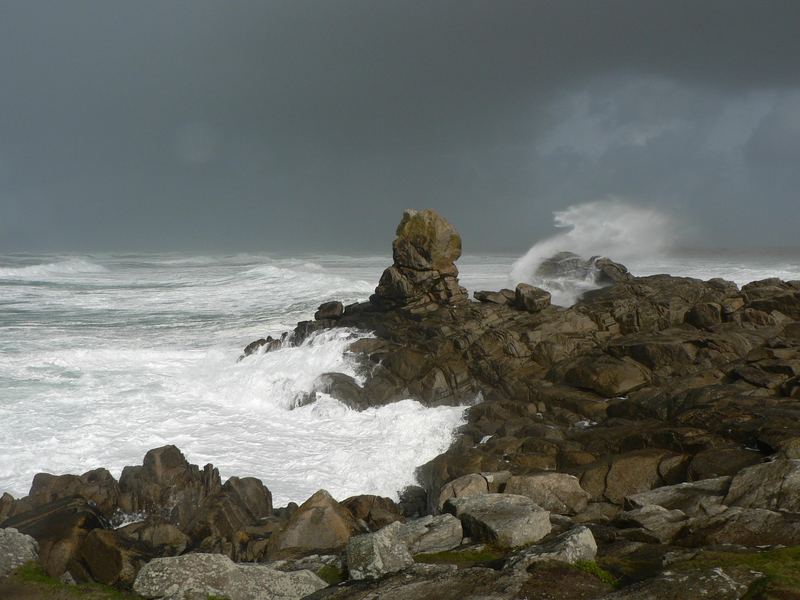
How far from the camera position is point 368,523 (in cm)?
1179

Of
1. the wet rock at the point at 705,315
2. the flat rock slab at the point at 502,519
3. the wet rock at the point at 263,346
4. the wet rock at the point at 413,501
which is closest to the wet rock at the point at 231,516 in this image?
the wet rock at the point at 413,501

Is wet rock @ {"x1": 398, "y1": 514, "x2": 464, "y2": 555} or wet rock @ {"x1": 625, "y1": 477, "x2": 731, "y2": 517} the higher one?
wet rock @ {"x1": 625, "y1": 477, "x2": 731, "y2": 517}

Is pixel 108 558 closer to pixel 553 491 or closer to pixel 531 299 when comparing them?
pixel 553 491

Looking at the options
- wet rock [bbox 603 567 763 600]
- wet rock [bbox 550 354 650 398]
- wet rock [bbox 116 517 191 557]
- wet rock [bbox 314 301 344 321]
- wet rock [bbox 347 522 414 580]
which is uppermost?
wet rock [bbox 314 301 344 321]

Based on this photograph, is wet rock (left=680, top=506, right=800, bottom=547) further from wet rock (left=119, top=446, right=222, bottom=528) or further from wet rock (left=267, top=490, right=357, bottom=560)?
wet rock (left=119, top=446, right=222, bottom=528)

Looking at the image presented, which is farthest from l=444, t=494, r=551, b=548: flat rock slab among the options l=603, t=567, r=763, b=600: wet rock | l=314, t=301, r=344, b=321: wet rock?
l=314, t=301, r=344, b=321: wet rock

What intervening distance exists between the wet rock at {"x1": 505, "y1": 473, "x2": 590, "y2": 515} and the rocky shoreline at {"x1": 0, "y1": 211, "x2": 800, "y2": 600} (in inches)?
1.6

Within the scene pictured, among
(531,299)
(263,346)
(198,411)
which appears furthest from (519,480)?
(263,346)

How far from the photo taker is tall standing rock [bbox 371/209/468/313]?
25.4 m

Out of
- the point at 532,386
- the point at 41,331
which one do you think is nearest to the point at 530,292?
the point at 532,386

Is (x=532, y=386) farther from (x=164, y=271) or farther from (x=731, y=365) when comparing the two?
(x=164, y=271)

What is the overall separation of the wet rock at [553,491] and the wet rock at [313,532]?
11.1 feet

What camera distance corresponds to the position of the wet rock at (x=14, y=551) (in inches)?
295

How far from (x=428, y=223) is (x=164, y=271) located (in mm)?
57547
